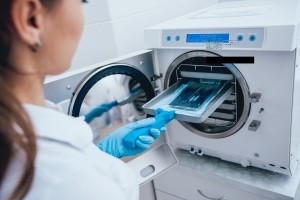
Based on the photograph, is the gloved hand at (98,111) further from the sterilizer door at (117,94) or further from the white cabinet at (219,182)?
the white cabinet at (219,182)

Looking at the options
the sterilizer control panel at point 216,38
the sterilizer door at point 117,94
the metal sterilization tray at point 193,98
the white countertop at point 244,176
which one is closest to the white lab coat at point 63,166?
the sterilizer door at point 117,94

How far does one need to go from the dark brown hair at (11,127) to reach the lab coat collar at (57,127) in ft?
0.14

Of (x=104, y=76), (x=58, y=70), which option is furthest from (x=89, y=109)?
(x=58, y=70)

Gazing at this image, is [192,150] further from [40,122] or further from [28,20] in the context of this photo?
[28,20]

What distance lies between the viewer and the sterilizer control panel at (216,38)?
101 cm

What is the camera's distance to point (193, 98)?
1.27 m

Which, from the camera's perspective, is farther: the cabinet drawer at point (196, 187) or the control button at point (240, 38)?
the cabinet drawer at point (196, 187)

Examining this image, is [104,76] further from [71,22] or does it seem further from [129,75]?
[71,22]

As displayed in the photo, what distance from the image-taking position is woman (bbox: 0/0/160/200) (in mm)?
485

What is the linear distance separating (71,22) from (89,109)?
1.99 feet

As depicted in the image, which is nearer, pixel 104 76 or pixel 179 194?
pixel 104 76

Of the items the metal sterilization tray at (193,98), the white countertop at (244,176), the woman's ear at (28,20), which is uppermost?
the woman's ear at (28,20)

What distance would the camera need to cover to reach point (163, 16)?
1.93m

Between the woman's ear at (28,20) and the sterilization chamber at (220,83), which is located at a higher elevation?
the woman's ear at (28,20)
